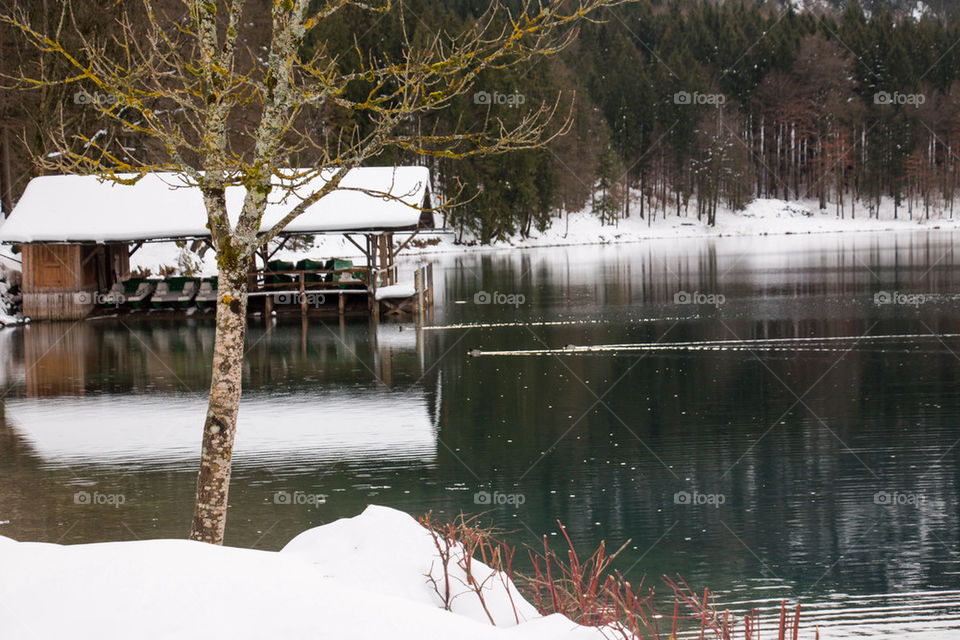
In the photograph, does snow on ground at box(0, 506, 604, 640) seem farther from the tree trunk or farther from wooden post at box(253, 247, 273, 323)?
wooden post at box(253, 247, 273, 323)

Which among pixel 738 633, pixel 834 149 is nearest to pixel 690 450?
pixel 738 633

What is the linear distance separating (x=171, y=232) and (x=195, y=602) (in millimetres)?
27777

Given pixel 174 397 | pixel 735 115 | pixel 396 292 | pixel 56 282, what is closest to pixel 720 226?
pixel 735 115

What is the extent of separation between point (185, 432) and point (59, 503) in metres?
3.62

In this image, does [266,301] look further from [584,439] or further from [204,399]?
[584,439]

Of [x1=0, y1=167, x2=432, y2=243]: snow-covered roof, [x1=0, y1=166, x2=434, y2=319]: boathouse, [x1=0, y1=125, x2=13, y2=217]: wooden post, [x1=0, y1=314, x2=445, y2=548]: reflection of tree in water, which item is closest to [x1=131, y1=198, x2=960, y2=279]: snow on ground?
[x1=0, y1=125, x2=13, y2=217]: wooden post

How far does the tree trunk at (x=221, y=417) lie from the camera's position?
7332mm

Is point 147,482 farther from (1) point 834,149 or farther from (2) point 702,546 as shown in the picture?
(1) point 834,149

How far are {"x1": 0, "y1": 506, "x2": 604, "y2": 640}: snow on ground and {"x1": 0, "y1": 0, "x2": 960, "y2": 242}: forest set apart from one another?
63.9 metres

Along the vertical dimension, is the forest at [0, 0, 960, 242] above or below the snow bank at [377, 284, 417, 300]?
above

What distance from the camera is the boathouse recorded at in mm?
29906

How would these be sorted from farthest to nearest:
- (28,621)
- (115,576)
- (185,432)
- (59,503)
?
(185,432) < (59,503) < (115,576) < (28,621)

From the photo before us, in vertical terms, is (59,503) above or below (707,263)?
below

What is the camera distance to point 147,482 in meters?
11.6
